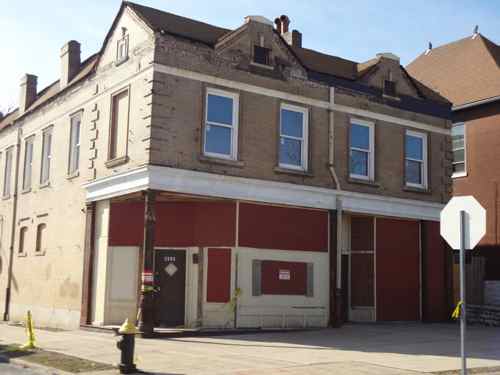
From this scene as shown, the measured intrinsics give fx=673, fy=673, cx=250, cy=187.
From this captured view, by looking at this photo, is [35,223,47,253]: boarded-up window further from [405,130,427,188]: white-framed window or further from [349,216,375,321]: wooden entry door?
[405,130,427,188]: white-framed window

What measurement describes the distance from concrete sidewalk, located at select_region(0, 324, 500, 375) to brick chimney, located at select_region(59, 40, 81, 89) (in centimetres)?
966

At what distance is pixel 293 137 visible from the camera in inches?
827

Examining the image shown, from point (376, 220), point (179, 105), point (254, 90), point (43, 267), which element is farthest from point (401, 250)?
point (43, 267)

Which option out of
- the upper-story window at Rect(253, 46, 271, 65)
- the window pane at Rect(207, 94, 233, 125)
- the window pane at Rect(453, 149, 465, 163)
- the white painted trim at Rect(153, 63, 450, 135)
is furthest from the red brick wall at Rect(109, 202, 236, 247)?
the window pane at Rect(453, 149, 465, 163)

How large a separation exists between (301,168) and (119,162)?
5.63 metres

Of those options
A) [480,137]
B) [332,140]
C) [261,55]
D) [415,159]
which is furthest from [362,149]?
[480,137]

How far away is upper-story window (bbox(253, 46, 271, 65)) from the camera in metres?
20.3

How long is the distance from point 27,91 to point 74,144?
7.85 meters

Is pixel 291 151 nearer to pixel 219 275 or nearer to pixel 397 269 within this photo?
pixel 219 275

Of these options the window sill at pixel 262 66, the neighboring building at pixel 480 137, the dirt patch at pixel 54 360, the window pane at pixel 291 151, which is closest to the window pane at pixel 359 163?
the window pane at pixel 291 151

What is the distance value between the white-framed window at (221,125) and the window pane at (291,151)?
186 cm

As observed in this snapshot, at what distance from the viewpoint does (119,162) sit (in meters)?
19.3

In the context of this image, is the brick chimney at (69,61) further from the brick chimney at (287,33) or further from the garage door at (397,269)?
the garage door at (397,269)

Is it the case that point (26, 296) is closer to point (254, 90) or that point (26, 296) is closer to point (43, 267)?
point (43, 267)
